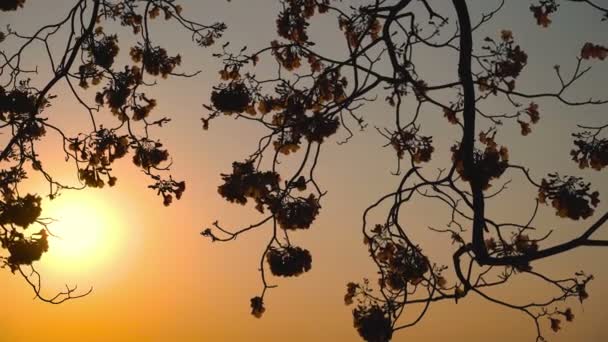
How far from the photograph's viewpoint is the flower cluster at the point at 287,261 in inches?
211

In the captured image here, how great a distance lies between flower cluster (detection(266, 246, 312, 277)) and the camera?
536cm

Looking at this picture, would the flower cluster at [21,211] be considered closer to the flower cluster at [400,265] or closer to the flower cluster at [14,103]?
the flower cluster at [14,103]

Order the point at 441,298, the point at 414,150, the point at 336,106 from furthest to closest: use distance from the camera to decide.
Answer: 1. the point at 414,150
2. the point at 336,106
3. the point at 441,298

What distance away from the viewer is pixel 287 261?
5.37 metres

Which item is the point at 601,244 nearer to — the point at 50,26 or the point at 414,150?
→ the point at 414,150

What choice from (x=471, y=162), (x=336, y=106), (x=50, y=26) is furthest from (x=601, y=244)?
(x=50, y=26)

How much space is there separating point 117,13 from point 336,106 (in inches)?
124

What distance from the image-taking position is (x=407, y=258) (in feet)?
18.7

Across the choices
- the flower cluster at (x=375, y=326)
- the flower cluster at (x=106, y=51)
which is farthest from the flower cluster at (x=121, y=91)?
the flower cluster at (x=375, y=326)

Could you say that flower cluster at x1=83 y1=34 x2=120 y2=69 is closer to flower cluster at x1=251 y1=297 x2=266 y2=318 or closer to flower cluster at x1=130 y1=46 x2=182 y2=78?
flower cluster at x1=130 y1=46 x2=182 y2=78

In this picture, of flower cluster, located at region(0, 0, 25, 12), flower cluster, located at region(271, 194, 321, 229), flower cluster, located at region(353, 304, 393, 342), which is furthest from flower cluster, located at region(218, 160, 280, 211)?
flower cluster, located at region(0, 0, 25, 12)

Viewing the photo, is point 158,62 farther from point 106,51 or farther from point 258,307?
point 258,307

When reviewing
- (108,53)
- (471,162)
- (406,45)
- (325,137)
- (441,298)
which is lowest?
(441,298)

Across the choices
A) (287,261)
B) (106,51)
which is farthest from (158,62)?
(287,261)
